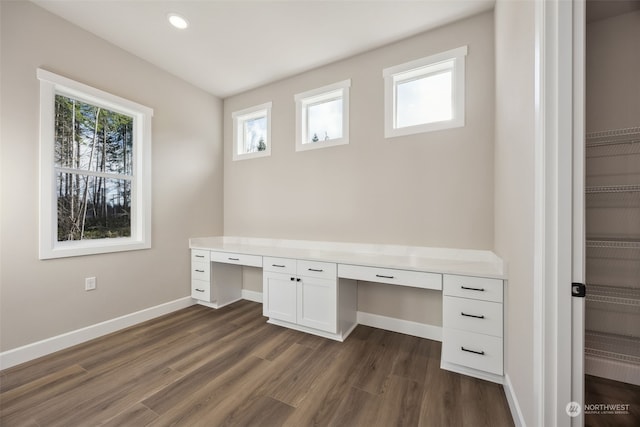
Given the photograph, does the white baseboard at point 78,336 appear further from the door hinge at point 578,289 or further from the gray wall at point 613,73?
the gray wall at point 613,73

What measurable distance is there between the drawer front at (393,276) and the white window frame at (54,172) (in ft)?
7.91

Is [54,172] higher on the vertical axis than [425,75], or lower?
lower

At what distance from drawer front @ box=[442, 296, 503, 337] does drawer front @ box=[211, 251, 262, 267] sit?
192 centimetres

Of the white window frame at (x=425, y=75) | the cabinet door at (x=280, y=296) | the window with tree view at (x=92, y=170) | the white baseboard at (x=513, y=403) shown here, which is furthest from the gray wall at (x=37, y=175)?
the white baseboard at (x=513, y=403)

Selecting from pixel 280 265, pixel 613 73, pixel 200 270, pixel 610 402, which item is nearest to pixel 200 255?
pixel 200 270

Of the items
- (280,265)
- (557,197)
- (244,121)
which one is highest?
(244,121)

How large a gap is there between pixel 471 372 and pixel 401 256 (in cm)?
107

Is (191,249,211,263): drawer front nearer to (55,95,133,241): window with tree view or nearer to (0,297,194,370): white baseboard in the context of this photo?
(0,297,194,370): white baseboard

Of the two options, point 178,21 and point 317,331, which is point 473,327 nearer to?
point 317,331

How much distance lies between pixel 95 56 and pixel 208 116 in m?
1.34

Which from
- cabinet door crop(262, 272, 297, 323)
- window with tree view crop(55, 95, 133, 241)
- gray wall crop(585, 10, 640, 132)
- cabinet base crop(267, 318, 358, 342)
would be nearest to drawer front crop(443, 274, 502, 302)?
cabinet base crop(267, 318, 358, 342)

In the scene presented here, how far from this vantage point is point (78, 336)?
7.77 ft

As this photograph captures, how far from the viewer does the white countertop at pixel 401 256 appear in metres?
1.98

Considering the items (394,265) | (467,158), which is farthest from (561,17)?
(394,265)
